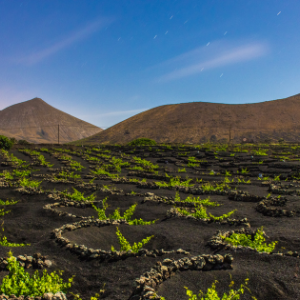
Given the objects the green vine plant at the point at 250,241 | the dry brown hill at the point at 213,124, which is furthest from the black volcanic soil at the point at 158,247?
the dry brown hill at the point at 213,124

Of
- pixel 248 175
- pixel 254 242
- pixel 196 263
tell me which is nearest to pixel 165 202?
pixel 254 242

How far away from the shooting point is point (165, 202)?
8.99 meters

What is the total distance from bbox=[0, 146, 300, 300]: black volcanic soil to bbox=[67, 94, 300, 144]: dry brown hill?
246 ft

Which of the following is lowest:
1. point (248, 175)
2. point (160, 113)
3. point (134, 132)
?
point (248, 175)

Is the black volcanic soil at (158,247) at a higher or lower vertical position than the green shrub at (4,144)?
lower

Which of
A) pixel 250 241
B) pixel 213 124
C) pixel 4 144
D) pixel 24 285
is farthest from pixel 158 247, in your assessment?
pixel 213 124

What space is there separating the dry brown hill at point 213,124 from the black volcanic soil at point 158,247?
246 ft

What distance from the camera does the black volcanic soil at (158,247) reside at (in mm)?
3639

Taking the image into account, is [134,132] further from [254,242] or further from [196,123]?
[254,242]

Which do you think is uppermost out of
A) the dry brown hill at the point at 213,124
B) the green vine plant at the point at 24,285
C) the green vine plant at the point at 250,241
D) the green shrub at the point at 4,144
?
the dry brown hill at the point at 213,124

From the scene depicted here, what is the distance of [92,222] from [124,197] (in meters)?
3.75

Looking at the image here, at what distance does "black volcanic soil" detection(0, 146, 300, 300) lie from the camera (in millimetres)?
3639

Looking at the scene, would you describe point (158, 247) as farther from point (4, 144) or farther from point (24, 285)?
point (4, 144)

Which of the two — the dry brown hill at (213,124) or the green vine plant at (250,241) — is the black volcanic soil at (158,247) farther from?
the dry brown hill at (213,124)
